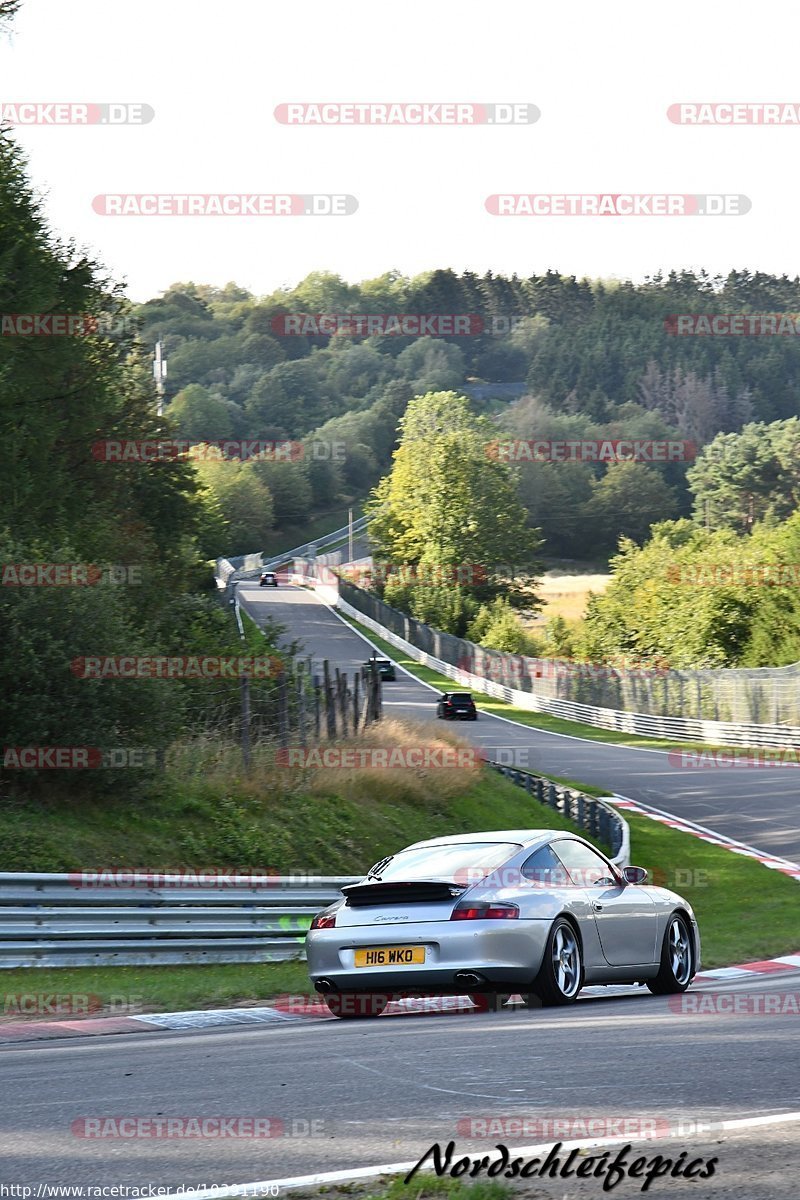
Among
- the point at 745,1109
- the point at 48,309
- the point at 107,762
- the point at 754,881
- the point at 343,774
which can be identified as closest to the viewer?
the point at 745,1109

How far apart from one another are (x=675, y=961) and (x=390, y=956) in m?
2.79

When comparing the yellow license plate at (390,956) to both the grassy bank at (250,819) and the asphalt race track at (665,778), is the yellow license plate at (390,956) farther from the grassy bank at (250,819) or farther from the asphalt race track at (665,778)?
the asphalt race track at (665,778)

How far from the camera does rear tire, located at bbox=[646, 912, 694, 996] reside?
39.8 ft

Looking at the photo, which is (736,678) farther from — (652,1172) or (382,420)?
(382,420)

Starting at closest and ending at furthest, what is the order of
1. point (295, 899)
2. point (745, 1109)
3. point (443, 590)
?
point (745, 1109) → point (295, 899) → point (443, 590)

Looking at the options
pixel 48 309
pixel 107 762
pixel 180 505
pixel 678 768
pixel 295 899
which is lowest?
pixel 678 768

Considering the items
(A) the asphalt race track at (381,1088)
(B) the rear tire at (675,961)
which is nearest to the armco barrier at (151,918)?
(A) the asphalt race track at (381,1088)

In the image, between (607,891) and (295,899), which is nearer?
(607,891)

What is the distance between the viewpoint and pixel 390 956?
10586 millimetres

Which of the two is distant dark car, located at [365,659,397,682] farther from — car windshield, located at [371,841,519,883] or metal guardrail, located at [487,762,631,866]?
car windshield, located at [371,841,519,883]

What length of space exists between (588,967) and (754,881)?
15.1 metres

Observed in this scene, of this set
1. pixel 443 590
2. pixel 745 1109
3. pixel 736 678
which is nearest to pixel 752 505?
pixel 443 590

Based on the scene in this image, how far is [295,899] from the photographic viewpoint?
52.1ft

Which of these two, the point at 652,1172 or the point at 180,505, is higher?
the point at 180,505
